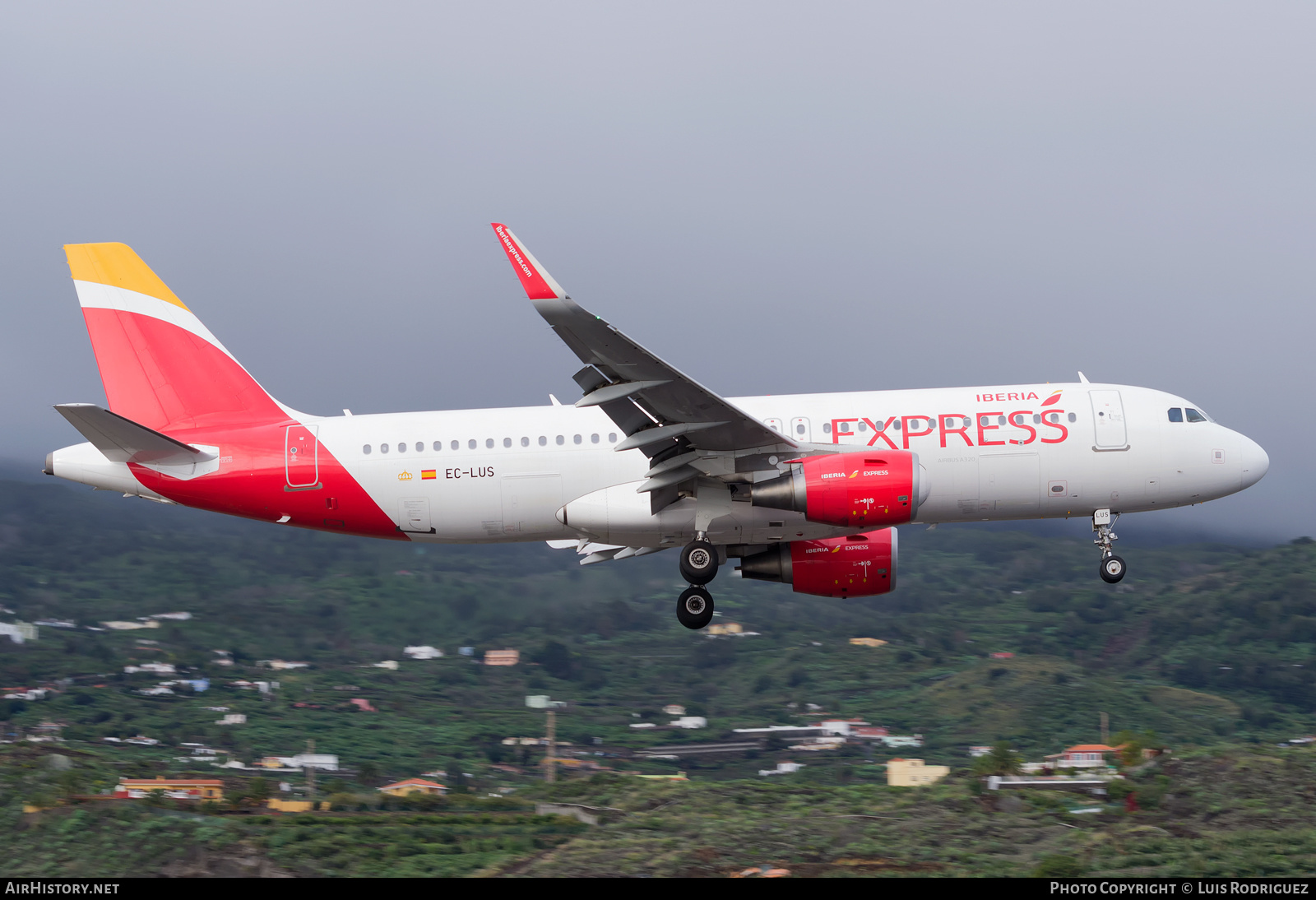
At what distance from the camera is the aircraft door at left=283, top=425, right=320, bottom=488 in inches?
→ 1139

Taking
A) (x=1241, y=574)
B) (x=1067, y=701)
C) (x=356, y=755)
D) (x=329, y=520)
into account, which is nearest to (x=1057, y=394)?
(x=329, y=520)

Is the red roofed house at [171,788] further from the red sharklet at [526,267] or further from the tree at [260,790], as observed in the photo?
the red sharklet at [526,267]

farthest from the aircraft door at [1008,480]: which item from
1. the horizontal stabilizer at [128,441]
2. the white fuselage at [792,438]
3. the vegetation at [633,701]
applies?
the vegetation at [633,701]

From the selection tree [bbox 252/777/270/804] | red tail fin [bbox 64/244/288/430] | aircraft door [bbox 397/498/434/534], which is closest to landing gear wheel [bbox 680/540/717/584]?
aircraft door [bbox 397/498/434/534]

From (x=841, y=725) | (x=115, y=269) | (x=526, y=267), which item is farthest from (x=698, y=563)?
(x=841, y=725)

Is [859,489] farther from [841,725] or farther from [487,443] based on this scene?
[841,725]

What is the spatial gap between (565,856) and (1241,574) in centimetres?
Answer: 8837

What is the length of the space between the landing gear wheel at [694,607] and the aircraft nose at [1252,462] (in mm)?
13861

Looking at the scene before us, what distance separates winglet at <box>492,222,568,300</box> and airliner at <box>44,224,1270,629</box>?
4.64m

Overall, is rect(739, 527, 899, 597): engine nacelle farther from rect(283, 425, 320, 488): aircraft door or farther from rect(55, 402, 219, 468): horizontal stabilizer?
rect(55, 402, 219, 468): horizontal stabilizer

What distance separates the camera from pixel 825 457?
26.8 metres

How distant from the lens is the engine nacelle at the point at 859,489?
2631 centimetres

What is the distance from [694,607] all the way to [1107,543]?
34.1ft

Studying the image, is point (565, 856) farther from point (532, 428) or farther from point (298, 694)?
point (532, 428)
